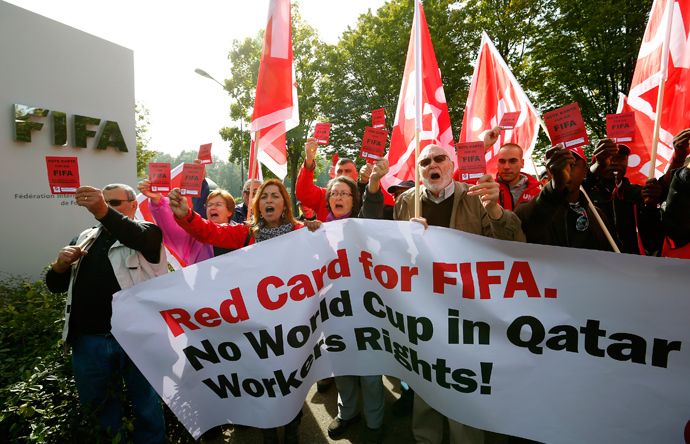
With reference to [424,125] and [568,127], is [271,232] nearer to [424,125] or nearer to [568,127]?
[568,127]

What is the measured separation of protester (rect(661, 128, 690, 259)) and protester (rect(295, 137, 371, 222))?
8.17ft

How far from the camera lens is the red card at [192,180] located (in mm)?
2813

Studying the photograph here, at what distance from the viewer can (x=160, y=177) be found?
279 centimetres

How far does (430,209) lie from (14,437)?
3.13 m

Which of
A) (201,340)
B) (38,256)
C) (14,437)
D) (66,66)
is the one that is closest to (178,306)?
(201,340)

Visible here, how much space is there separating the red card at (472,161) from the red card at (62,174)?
2.36m

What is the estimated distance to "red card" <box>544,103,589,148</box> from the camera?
90.4 inches

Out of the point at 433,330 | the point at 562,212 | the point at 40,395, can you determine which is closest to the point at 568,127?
the point at 562,212

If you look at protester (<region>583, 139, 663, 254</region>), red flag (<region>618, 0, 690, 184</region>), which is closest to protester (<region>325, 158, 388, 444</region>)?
protester (<region>583, 139, 663, 254</region>)

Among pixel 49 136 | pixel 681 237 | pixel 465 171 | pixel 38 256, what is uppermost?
pixel 49 136

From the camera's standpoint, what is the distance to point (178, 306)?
229 cm

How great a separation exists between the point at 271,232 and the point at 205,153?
1.29 meters

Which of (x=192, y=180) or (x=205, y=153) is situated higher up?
(x=205, y=153)

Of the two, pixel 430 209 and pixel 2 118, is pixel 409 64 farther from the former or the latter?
pixel 2 118
